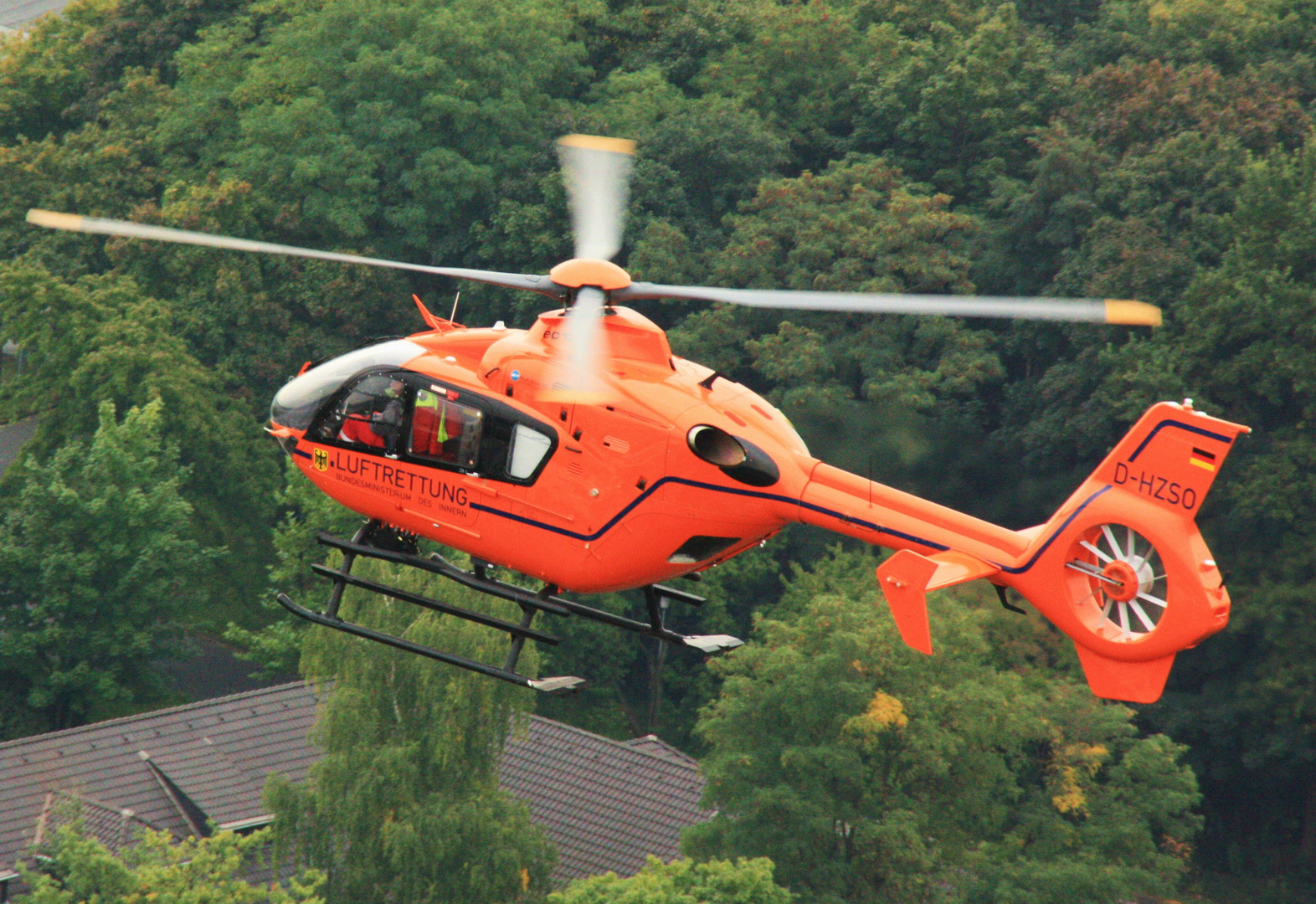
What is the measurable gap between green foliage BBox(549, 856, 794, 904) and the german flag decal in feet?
54.3

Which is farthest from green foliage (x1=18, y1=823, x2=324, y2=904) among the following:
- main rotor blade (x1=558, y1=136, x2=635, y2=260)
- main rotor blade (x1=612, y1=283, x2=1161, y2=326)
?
main rotor blade (x1=612, y1=283, x2=1161, y2=326)

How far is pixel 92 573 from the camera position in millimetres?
44750

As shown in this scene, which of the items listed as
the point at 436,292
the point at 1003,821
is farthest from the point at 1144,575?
the point at 436,292

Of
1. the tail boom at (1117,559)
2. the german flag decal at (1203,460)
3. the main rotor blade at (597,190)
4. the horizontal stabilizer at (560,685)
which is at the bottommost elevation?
the horizontal stabilizer at (560,685)

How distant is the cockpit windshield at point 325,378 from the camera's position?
778 inches

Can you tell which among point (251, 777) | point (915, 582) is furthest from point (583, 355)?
point (251, 777)

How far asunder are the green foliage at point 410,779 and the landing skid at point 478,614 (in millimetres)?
13452

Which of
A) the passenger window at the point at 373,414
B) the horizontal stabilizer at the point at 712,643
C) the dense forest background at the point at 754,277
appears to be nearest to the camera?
the passenger window at the point at 373,414

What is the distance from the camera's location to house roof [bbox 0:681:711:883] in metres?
36.2

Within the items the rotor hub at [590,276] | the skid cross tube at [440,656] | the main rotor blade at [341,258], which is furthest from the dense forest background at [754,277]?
the rotor hub at [590,276]

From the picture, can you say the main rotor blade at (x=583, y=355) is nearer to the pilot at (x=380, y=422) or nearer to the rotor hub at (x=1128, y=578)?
the pilot at (x=380, y=422)

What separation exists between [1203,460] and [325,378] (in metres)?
9.28

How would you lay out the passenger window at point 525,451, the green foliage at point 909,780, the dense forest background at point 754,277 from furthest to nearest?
the dense forest background at point 754,277 < the green foliage at point 909,780 < the passenger window at point 525,451

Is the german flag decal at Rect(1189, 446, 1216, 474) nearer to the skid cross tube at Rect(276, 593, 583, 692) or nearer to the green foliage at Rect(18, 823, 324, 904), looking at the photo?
the skid cross tube at Rect(276, 593, 583, 692)
